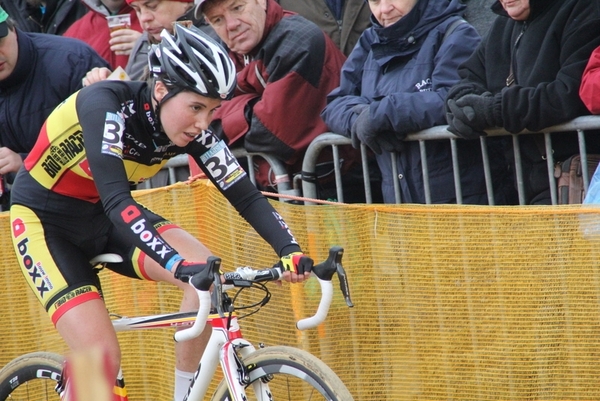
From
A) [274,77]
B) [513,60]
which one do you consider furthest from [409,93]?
[274,77]

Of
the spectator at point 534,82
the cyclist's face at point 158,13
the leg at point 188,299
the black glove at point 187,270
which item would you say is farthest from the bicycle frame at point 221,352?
the cyclist's face at point 158,13

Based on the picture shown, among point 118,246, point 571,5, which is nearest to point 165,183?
point 118,246

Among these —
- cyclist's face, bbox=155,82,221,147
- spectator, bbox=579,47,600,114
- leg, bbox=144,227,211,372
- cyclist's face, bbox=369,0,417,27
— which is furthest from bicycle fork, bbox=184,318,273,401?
cyclist's face, bbox=369,0,417,27

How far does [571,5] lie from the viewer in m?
4.38

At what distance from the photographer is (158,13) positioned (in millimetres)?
5902

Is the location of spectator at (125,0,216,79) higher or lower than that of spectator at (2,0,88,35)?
lower

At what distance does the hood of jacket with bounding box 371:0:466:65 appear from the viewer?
198 inches

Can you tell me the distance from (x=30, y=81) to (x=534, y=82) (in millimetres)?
3438

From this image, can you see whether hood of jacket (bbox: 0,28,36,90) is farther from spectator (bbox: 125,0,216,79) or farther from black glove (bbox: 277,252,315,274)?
black glove (bbox: 277,252,315,274)

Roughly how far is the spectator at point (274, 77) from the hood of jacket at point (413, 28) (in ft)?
1.55

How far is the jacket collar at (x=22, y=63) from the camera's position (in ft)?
19.4

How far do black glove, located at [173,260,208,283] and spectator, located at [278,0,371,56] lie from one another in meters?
2.90

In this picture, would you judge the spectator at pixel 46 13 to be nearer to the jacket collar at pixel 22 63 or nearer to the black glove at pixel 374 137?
the jacket collar at pixel 22 63

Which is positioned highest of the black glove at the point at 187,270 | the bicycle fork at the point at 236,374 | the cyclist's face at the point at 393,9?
the cyclist's face at the point at 393,9
